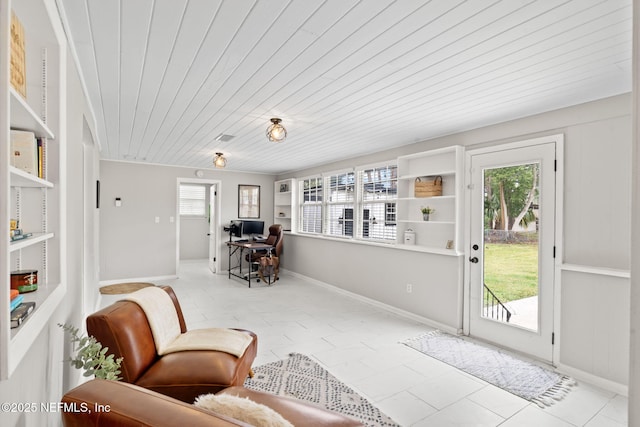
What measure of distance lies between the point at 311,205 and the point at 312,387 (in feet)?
14.9

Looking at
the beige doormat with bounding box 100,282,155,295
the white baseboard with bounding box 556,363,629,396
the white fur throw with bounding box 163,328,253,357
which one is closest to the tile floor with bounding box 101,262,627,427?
the white baseboard with bounding box 556,363,629,396

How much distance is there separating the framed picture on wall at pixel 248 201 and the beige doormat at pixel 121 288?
101 inches

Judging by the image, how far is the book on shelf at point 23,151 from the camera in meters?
1.18

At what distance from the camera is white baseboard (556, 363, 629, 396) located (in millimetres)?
2586

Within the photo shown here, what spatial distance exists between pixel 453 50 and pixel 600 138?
1803 millimetres

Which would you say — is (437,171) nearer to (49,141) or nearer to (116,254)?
(49,141)

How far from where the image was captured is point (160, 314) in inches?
89.4

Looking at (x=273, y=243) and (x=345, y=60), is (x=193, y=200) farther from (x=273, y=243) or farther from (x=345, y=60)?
(x=345, y=60)

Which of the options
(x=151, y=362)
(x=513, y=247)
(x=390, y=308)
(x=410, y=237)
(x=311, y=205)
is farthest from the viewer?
(x=311, y=205)

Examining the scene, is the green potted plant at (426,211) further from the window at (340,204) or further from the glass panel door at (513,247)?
the window at (340,204)

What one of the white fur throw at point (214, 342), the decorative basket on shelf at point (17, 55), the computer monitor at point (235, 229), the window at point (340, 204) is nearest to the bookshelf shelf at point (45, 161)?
the decorative basket on shelf at point (17, 55)

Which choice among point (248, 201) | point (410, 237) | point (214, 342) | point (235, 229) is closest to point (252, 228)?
point (235, 229)

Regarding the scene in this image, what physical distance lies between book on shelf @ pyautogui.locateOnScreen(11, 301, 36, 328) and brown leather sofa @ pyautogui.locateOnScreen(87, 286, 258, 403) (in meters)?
0.71

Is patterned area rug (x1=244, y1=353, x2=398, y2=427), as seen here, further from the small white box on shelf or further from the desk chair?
the desk chair
